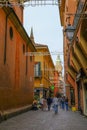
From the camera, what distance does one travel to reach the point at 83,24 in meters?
14.1

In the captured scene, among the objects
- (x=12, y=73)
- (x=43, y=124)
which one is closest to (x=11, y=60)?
(x=12, y=73)

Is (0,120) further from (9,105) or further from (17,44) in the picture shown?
(17,44)

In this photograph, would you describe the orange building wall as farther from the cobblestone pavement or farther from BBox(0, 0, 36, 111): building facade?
the cobblestone pavement

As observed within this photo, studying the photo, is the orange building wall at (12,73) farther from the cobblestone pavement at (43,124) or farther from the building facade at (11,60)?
the cobblestone pavement at (43,124)

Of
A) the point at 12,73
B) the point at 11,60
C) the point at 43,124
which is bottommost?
the point at 43,124

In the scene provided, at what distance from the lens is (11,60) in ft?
69.7

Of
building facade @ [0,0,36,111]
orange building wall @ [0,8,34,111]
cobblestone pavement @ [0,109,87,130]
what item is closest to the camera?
cobblestone pavement @ [0,109,87,130]

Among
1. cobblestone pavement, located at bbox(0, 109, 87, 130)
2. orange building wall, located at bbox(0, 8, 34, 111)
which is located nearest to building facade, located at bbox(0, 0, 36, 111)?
orange building wall, located at bbox(0, 8, 34, 111)

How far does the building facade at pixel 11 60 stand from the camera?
1847 cm

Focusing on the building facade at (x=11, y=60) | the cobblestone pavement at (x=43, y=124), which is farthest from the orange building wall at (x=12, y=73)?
the cobblestone pavement at (x=43, y=124)

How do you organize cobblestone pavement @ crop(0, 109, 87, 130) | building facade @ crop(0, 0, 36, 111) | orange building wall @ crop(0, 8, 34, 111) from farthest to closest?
building facade @ crop(0, 0, 36, 111) < orange building wall @ crop(0, 8, 34, 111) < cobblestone pavement @ crop(0, 109, 87, 130)

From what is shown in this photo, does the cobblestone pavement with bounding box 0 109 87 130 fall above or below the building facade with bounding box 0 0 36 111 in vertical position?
below

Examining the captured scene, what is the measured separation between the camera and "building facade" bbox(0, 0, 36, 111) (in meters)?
18.5

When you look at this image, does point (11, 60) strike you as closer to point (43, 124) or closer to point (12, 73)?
point (12, 73)
